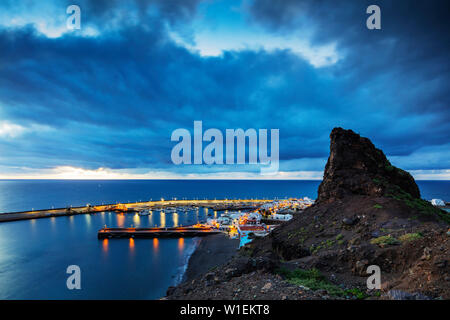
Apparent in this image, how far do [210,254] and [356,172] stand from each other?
88.1 feet

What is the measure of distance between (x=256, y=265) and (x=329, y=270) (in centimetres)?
453

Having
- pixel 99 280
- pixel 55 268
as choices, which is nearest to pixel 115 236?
pixel 55 268


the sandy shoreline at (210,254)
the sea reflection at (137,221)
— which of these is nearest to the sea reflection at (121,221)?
the sea reflection at (137,221)

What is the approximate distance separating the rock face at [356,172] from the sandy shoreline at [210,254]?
63.2ft

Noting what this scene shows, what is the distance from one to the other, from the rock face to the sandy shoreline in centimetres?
1925

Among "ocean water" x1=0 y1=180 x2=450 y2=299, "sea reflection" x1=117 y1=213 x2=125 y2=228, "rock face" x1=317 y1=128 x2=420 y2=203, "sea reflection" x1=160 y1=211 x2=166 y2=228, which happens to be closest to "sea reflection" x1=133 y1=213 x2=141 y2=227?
"sea reflection" x1=117 y1=213 x2=125 y2=228

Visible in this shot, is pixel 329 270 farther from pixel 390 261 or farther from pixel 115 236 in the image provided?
pixel 115 236

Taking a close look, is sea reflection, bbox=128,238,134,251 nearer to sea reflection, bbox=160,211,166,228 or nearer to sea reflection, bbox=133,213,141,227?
sea reflection, bbox=160,211,166,228

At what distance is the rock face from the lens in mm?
20062

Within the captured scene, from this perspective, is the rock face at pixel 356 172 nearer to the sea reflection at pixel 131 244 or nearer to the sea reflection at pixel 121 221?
the sea reflection at pixel 131 244

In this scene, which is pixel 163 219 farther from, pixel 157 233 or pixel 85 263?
pixel 85 263

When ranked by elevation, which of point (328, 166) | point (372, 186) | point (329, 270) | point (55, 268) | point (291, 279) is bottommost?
point (55, 268)
